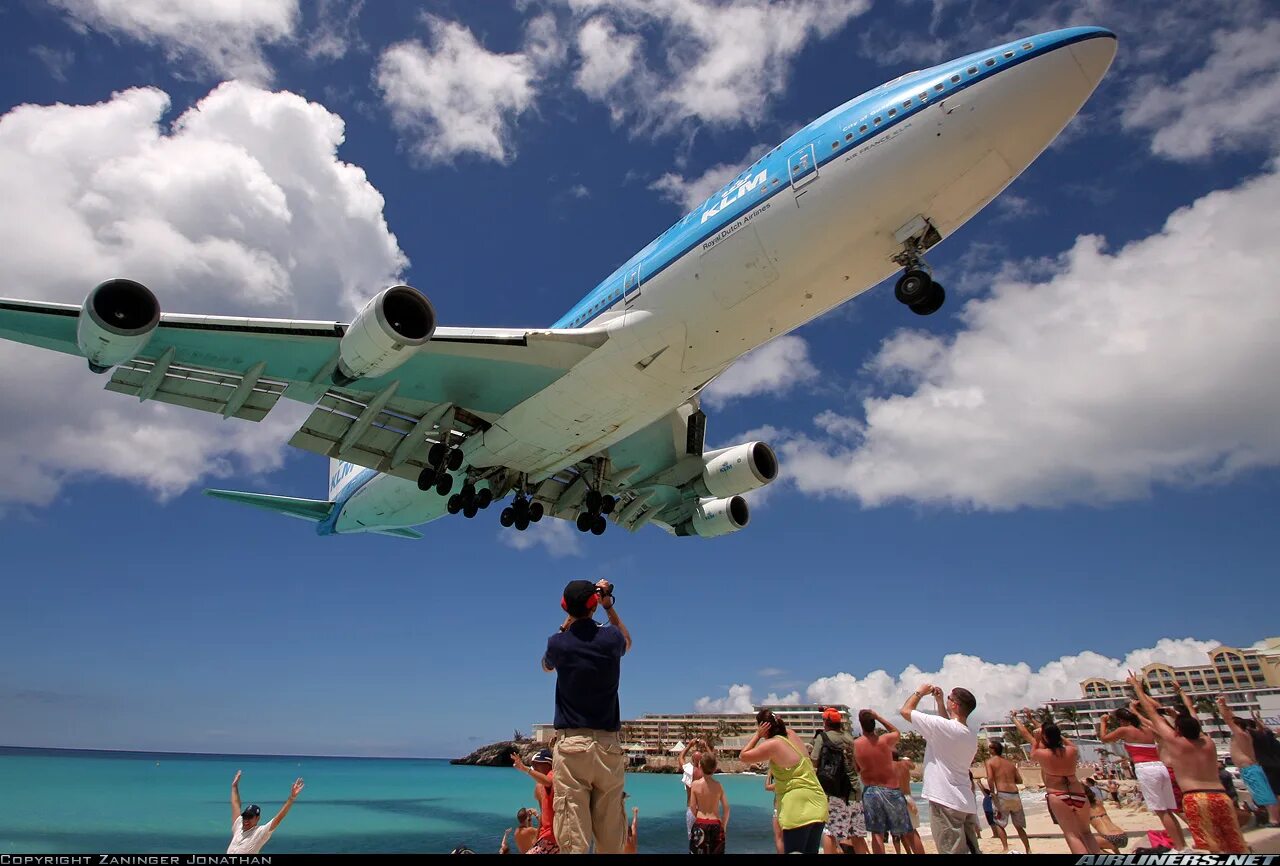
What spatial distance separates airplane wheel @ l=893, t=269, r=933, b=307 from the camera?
12023 mm

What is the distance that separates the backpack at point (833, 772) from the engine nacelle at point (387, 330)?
29.4 feet

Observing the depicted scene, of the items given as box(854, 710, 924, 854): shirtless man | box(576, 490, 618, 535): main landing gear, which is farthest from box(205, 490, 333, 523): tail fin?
box(854, 710, 924, 854): shirtless man

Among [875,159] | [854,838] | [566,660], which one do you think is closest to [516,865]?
[566,660]

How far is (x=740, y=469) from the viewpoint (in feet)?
61.6

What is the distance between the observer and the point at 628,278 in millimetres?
14945

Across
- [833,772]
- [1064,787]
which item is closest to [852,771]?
[833,772]

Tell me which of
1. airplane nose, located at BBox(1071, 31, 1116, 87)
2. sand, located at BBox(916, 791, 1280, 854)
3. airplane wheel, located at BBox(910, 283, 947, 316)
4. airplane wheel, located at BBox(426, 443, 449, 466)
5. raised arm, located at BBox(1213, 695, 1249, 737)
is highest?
airplane nose, located at BBox(1071, 31, 1116, 87)

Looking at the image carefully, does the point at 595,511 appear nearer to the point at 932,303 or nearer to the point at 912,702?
the point at 932,303

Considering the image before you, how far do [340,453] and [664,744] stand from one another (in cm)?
14828

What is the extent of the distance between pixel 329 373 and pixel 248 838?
1017cm

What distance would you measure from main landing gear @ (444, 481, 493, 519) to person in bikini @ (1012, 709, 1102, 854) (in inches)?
537

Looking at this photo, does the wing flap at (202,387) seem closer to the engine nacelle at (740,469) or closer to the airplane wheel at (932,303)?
the engine nacelle at (740,469)

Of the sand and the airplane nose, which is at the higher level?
the airplane nose

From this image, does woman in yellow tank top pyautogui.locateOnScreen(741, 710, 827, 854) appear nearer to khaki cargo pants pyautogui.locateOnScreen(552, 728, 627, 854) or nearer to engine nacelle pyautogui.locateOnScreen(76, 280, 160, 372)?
khaki cargo pants pyautogui.locateOnScreen(552, 728, 627, 854)
